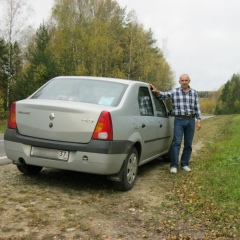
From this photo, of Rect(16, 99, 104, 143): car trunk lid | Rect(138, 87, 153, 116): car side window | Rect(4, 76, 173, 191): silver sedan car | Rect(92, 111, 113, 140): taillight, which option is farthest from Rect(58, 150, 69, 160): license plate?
Rect(138, 87, 153, 116): car side window

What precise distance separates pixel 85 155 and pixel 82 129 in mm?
349

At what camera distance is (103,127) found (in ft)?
14.6

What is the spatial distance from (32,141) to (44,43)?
2748 centimetres

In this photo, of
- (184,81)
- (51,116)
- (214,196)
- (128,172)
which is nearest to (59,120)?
(51,116)

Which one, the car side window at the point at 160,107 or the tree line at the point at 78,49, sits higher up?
the tree line at the point at 78,49

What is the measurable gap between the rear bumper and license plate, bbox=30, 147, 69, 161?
0.04 metres

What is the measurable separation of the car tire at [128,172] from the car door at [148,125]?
15.5 inches

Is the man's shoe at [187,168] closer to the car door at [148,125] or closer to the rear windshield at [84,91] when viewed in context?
the car door at [148,125]

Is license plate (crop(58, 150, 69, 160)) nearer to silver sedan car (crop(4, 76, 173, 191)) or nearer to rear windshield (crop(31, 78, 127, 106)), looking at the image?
silver sedan car (crop(4, 76, 173, 191))

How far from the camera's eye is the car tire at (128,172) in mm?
4832

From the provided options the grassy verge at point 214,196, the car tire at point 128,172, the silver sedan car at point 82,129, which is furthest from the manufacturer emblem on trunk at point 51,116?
the grassy verge at point 214,196

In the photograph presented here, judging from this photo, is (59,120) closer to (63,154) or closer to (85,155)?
(63,154)

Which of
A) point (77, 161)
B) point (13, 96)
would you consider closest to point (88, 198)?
point (77, 161)

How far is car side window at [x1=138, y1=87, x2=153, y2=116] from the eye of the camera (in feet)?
18.4
